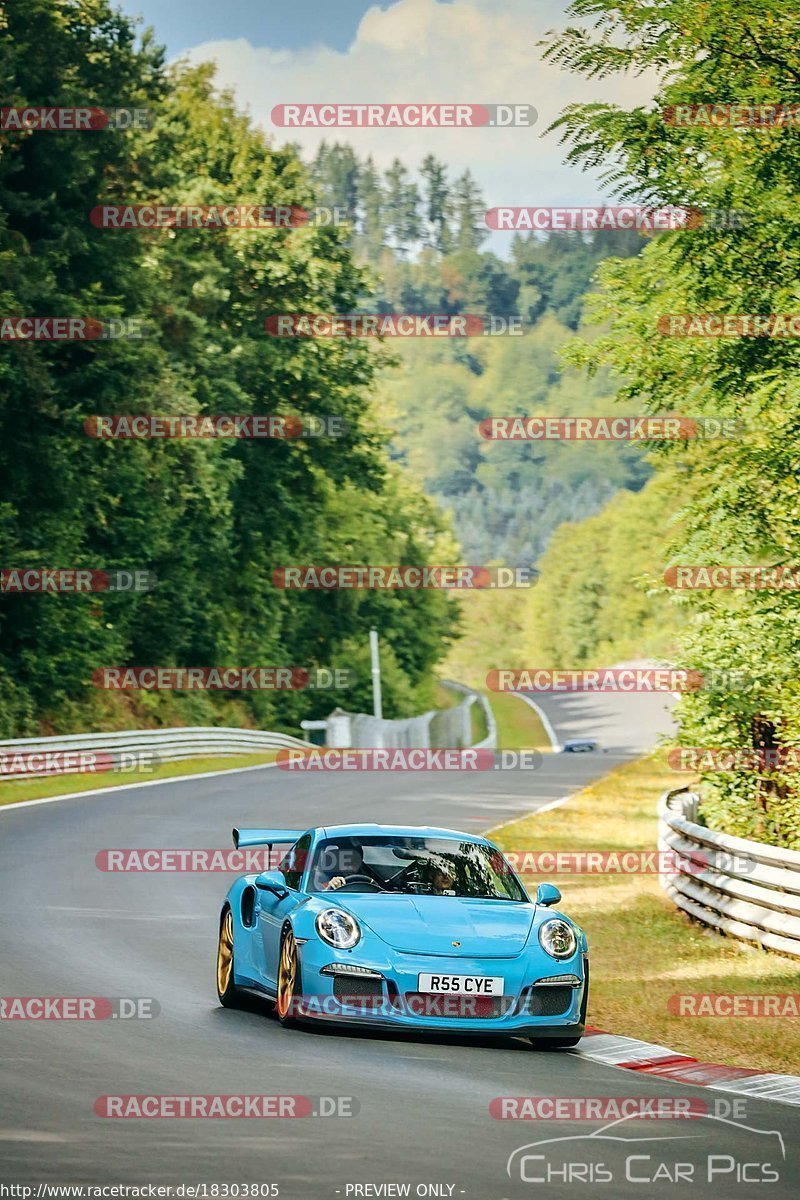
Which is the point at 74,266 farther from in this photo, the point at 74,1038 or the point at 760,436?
the point at 74,1038

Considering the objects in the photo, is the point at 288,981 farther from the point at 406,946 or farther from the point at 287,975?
the point at 406,946

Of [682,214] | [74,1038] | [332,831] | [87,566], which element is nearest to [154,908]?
[332,831]

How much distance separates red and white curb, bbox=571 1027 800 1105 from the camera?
30.8 ft

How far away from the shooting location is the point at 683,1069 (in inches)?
396

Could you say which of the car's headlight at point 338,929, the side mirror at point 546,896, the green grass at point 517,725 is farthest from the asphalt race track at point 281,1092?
the green grass at point 517,725

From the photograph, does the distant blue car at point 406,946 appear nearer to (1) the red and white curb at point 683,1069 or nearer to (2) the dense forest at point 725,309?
(1) the red and white curb at point 683,1069

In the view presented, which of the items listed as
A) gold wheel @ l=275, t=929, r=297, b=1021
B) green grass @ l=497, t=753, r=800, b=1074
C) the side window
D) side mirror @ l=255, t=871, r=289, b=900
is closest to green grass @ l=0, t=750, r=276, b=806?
green grass @ l=497, t=753, r=800, b=1074

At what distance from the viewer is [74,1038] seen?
10133 millimetres

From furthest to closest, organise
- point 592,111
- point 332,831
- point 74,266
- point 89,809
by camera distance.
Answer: point 74,266 → point 89,809 → point 592,111 → point 332,831

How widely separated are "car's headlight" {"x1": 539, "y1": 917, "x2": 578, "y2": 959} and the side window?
1.67m

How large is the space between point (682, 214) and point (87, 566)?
34725 mm

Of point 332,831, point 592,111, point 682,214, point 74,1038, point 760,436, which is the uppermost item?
point 592,111

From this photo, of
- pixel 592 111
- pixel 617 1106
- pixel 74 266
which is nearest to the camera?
pixel 617 1106

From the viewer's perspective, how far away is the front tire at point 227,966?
11789 millimetres
